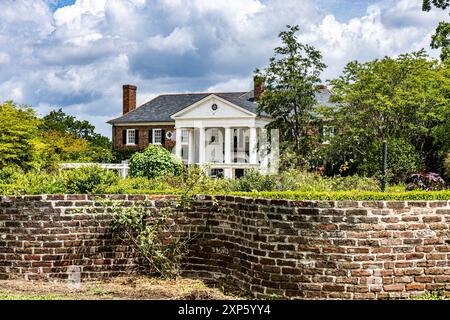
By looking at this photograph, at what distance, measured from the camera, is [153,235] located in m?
11.2

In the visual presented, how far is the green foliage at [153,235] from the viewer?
11.1 meters

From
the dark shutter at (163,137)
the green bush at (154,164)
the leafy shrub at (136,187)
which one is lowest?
the leafy shrub at (136,187)

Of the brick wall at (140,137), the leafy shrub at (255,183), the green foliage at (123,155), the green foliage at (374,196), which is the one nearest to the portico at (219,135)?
the brick wall at (140,137)

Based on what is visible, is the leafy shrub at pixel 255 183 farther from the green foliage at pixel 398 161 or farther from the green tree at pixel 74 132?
the green tree at pixel 74 132

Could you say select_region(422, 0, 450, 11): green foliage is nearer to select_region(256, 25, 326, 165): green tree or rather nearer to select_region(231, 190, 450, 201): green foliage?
select_region(256, 25, 326, 165): green tree

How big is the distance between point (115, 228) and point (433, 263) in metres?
5.45

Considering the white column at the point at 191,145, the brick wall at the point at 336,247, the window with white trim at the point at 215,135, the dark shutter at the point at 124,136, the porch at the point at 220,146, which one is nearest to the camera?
the brick wall at the point at 336,247

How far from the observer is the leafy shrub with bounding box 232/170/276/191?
1374cm

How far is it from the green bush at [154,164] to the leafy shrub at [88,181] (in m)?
11.6

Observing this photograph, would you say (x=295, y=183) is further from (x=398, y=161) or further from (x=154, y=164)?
(x=398, y=161)

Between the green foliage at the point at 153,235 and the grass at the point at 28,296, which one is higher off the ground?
the green foliage at the point at 153,235

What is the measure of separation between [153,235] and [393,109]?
25897mm

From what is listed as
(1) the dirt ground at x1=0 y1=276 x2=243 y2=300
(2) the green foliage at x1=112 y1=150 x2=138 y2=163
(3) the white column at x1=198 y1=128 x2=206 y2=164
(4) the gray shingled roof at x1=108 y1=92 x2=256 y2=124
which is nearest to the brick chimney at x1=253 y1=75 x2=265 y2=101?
(4) the gray shingled roof at x1=108 y1=92 x2=256 y2=124
